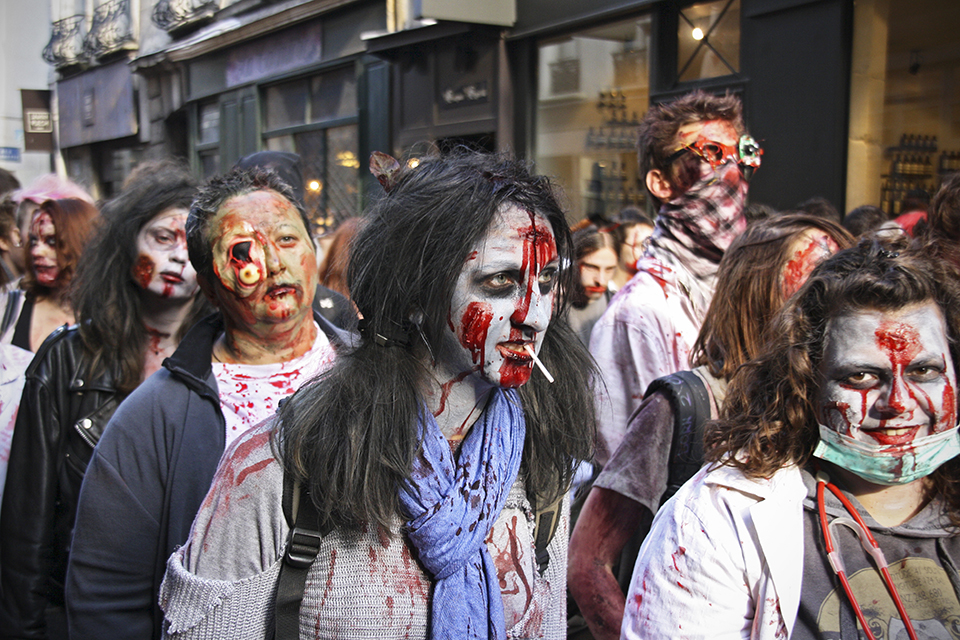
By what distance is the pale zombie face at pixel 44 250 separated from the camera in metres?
3.76

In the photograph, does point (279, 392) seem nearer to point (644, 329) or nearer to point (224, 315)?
point (224, 315)

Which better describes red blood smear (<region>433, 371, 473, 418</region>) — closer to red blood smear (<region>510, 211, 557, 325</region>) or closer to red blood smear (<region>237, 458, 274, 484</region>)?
red blood smear (<region>510, 211, 557, 325</region>)

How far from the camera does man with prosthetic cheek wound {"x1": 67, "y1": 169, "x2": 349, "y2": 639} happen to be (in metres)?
1.96

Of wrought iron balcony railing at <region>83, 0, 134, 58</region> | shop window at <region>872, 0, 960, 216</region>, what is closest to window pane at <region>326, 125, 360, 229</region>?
shop window at <region>872, 0, 960, 216</region>

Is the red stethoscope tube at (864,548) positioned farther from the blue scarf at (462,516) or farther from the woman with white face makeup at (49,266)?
the woman with white face makeup at (49,266)

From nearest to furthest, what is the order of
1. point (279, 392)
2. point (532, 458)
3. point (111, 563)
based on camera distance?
point (532, 458), point (111, 563), point (279, 392)

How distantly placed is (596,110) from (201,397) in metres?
7.42

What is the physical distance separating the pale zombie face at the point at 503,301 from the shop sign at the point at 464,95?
875cm

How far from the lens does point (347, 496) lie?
1.50 meters

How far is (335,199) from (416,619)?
465 inches

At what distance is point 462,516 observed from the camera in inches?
61.8

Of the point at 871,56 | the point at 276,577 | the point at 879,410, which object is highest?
the point at 871,56

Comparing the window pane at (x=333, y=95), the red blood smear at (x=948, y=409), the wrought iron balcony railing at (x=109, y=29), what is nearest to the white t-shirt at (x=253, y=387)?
the red blood smear at (x=948, y=409)

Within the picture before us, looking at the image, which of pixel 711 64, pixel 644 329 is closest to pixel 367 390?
pixel 644 329
